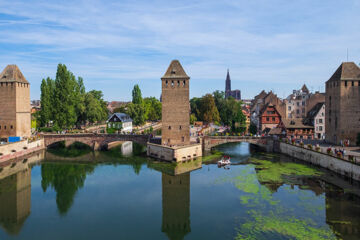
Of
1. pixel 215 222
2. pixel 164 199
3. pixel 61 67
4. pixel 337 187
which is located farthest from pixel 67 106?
pixel 337 187

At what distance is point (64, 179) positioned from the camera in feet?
116

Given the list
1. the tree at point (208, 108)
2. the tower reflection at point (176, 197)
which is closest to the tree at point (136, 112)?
the tree at point (208, 108)

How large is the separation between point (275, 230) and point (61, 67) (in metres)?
49.3

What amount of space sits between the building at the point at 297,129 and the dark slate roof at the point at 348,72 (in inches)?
562

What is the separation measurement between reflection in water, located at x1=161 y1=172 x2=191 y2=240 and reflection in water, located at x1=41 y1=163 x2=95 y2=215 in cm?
Result: 861

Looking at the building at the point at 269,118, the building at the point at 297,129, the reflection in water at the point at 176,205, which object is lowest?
the reflection in water at the point at 176,205

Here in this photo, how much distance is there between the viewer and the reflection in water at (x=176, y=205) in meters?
21.1

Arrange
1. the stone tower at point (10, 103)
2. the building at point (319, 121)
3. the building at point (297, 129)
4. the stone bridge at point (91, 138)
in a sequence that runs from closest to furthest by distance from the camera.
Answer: the stone tower at point (10, 103)
the stone bridge at point (91, 138)
the building at point (297, 129)
the building at point (319, 121)

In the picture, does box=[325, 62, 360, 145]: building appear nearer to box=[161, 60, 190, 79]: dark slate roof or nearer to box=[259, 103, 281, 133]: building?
box=[259, 103, 281, 133]: building

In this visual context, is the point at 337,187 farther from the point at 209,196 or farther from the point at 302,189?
the point at 209,196

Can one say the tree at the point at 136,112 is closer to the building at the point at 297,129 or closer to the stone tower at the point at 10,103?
the stone tower at the point at 10,103

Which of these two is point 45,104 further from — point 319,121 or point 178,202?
point 319,121

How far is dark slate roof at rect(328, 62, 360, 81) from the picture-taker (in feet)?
138

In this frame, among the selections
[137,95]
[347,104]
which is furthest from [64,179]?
[137,95]
